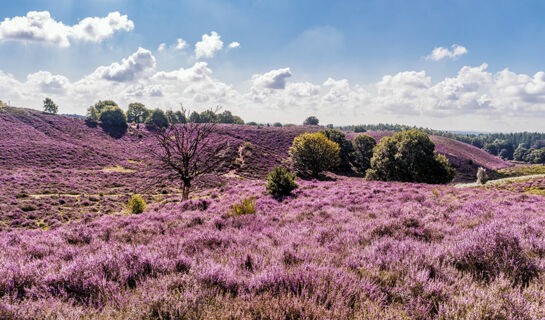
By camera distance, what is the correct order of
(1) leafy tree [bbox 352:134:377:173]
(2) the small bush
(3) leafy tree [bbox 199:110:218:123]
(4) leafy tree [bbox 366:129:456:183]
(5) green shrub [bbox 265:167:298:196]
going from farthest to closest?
(1) leafy tree [bbox 352:134:377:173] < (4) leafy tree [bbox 366:129:456:183] < (3) leafy tree [bbox 199:110:218:123] < (5) green shrub [bbox 265:167:298:196] < (2) the small bush

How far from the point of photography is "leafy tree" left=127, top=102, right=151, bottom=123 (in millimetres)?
114306

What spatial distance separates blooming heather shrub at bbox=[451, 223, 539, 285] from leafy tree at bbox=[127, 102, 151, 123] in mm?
130971

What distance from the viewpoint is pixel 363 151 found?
221ft

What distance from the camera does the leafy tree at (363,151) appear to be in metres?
65.1

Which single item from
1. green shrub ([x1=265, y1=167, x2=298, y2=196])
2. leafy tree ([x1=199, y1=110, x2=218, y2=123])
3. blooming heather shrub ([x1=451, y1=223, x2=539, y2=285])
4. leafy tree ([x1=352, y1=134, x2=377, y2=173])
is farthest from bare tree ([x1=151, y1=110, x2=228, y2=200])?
leafy tree ([x1=352, y1=134, x2=377, y2=173])

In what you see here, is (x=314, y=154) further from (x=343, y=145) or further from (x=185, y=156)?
(x=185, y=156)

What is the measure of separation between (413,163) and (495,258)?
122 feet

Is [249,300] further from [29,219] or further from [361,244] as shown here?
[29,219]

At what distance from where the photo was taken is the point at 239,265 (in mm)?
3807

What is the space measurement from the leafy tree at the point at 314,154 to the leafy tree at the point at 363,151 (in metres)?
18.7

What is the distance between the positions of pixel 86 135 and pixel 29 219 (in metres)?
62.1

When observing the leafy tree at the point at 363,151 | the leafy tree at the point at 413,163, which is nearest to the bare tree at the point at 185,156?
the leafy tree at the point at 413,163

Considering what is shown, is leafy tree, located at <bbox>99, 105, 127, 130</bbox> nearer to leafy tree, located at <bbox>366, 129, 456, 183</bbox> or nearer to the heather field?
leafy tree, located at <bbox>366, 129, 456, 183</bbox>

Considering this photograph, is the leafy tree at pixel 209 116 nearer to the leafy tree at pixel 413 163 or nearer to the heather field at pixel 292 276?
the heather field at pixel 292 276
